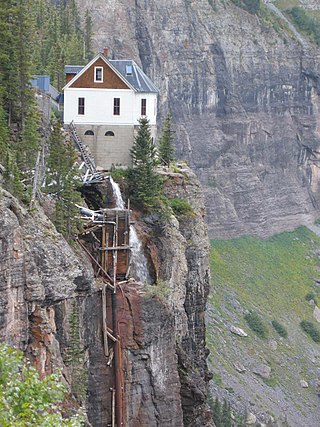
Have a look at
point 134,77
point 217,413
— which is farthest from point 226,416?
point 134,77

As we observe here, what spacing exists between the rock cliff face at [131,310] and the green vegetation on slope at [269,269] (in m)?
75.0

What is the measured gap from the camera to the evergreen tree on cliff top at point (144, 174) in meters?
60.7

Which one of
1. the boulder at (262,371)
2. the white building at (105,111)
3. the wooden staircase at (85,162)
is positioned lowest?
the boulder at (262,371)

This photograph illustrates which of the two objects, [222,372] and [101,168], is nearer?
[101,168]

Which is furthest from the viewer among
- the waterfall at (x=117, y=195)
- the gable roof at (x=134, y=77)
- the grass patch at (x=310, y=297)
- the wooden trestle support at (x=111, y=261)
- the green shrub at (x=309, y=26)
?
the green shrub at (x=309, y=26)

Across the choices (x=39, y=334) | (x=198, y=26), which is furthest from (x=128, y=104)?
(x=198, y=26)

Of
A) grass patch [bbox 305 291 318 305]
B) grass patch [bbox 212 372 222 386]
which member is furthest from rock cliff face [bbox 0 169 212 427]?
grass patch [bbox 305 291 318 305]

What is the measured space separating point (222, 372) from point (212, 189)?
53.3m

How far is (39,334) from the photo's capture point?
42.0 m

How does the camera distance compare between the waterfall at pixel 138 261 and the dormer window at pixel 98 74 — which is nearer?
the waterfall at pixel 138 261

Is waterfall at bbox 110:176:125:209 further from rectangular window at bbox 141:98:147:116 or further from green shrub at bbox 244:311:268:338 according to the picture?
green shrub at bbox 244:311:268:338

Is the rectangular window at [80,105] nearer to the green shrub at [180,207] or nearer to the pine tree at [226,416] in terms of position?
→ the green shrub at [180,207]

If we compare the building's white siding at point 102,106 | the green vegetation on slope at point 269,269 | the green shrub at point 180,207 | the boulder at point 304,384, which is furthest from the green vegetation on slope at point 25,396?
the green vegetation on slope at point 269,269

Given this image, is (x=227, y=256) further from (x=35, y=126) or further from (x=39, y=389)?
(x=39, y=389)
